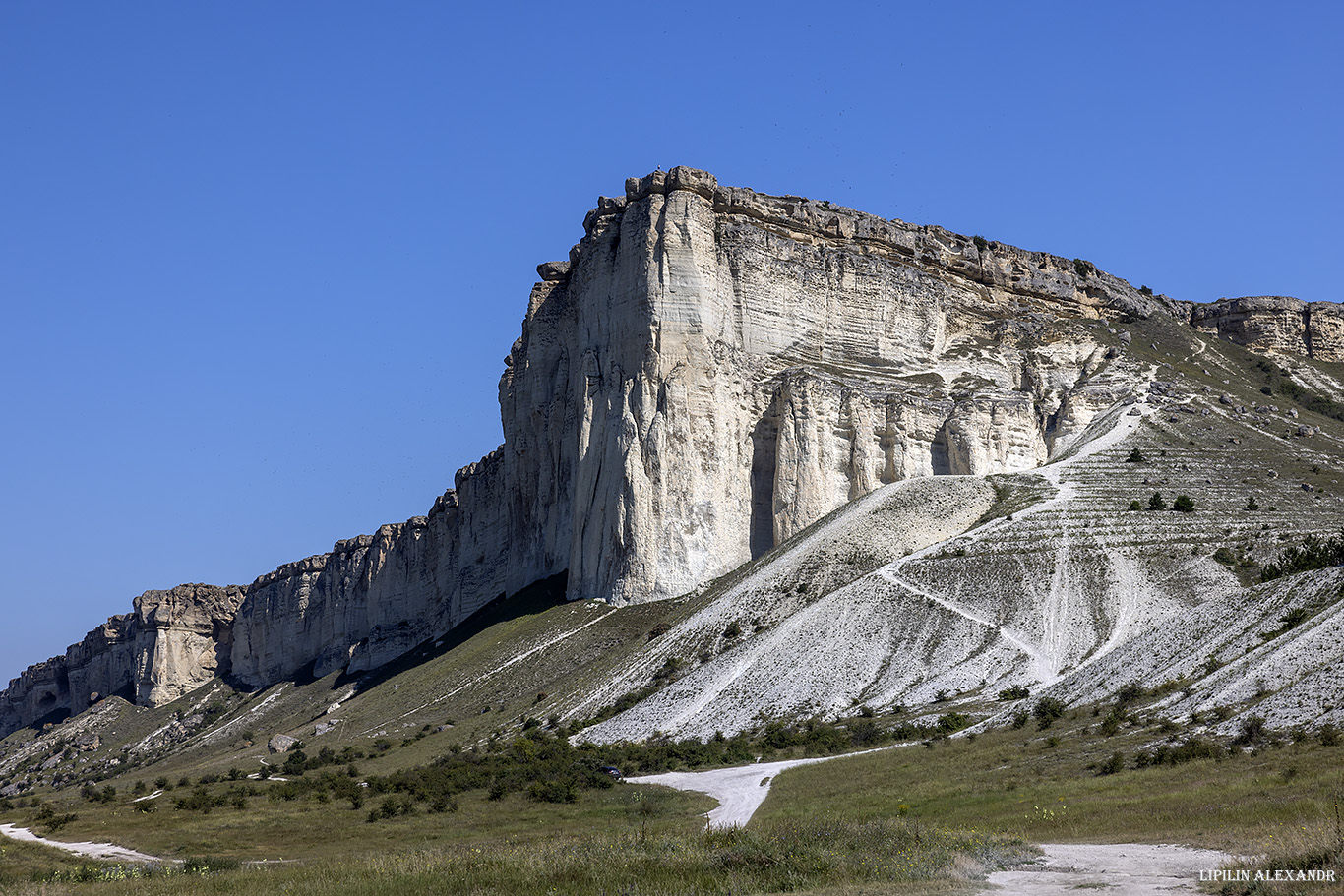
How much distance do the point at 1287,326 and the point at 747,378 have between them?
58.4 metres

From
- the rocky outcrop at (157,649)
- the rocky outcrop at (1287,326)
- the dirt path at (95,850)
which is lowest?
the dirt path at (95,850)

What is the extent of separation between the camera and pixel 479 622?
3479 inches

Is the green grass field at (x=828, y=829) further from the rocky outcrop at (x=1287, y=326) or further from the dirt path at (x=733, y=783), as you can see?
the rocky outcrop at (x=1287, y=326)

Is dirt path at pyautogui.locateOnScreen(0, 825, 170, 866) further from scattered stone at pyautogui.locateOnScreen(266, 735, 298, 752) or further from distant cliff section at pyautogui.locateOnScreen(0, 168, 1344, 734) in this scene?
distant cliff section at pyautogui.locateOnScreen(0, 168, 1344, 734)

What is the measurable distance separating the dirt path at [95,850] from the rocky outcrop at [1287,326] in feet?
336

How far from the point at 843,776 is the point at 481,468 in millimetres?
79505

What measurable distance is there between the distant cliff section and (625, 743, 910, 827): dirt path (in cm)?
3217

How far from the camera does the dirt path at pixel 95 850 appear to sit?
29.8m

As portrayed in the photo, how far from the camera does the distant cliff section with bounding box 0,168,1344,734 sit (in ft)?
247

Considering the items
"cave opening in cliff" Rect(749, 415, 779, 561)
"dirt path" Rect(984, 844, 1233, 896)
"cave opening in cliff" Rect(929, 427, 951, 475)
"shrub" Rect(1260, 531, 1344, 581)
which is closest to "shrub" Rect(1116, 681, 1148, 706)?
"shrub" Rect(1260, 531, 1344, 581)

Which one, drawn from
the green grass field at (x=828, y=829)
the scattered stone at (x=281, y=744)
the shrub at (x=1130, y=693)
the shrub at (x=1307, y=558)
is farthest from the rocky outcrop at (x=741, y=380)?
the shrub at (x=1130, y=693)

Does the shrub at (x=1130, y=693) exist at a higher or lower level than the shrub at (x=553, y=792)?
higher

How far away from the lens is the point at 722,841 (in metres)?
21.4

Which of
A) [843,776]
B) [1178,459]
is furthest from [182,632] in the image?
[843,776]
